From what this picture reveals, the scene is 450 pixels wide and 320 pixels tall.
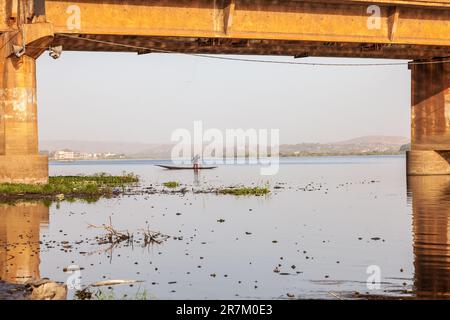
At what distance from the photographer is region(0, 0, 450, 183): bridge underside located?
37.2 meters

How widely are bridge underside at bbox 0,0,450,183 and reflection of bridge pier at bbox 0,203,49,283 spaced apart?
23.3 feet

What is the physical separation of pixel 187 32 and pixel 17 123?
32.9 ft

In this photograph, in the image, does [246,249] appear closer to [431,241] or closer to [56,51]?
[431,241]

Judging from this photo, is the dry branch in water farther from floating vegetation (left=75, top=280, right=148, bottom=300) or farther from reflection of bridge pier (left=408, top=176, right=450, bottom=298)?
reflection of bridge pier (left=408, top=176, right=450, bottom=298)

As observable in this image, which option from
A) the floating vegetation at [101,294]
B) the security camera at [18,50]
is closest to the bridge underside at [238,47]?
the security camera at [18,50]

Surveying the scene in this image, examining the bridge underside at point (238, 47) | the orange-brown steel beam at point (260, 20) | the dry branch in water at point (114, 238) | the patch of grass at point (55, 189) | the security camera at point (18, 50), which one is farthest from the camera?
the bridge underside at point (238, 47)

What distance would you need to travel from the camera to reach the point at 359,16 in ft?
140

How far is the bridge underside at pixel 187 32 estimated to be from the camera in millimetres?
37156

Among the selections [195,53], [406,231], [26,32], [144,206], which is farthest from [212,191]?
[406,231]

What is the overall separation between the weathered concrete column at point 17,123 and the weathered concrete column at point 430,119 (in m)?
28.9

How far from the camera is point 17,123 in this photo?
37719mm

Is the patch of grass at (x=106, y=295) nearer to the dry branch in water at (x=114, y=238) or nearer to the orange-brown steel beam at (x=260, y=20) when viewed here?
the dry branch in water at (x=114, y=238)
